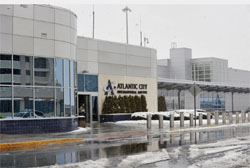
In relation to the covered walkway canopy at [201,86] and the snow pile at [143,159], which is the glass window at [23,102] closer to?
the snow pile at [143,159]

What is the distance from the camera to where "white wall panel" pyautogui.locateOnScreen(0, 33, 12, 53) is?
21120 mm

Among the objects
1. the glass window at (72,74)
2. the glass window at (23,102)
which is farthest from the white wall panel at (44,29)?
the glass window at (23,102)

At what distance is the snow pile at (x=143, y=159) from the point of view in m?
11.4

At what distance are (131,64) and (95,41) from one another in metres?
5.11

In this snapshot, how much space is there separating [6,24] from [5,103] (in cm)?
426

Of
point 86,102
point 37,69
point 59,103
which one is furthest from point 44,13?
point 86,102

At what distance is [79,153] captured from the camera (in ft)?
47.1

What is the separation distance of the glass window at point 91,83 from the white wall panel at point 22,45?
→ 37.9ft

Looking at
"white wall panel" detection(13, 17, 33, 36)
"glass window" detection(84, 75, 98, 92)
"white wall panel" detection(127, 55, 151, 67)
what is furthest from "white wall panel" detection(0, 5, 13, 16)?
"white wall panel" detection(127, 55, 151, 67)

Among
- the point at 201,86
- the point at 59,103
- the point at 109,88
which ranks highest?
the point at 201,86

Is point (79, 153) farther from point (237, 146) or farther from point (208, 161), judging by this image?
point (237, 146)

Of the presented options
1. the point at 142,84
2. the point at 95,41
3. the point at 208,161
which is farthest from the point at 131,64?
the point at 208,161

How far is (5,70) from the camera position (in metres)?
21.1

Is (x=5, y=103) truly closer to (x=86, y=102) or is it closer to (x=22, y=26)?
(x=22, y=26)
